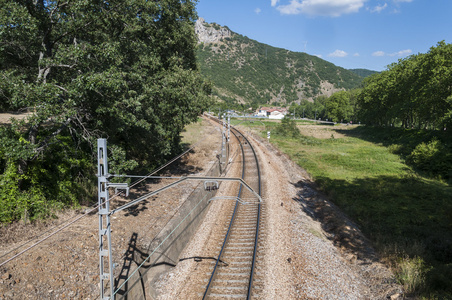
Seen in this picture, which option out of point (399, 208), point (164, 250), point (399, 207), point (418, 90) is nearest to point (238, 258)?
point (164, 250)

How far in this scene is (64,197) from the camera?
38.7 feet

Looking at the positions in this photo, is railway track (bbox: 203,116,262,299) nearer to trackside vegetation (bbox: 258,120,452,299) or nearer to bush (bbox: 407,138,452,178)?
trackside vegetation (bbox: 258,120,452,299)

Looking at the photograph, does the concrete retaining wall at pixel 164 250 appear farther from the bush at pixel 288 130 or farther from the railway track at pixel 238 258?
the bush at pixel 288 130

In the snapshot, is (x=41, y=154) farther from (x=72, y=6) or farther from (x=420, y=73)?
(x=420, y=73)

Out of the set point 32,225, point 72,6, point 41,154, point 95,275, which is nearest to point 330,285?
point 95,275

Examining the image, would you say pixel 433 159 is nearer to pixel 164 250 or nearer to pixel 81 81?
pixel 164 250

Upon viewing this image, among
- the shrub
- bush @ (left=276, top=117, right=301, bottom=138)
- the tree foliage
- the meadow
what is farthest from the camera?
bush @ (left=276, top=117, right=301, bottom=138)

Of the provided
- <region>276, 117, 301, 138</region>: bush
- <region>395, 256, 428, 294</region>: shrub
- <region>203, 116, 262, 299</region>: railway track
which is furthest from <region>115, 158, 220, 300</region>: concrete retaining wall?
<region>276, 117, 301, 138</region>: bush

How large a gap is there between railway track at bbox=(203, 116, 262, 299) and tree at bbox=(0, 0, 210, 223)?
5755 mm

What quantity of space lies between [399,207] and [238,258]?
1325 centimetres

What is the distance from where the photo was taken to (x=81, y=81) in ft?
31.7

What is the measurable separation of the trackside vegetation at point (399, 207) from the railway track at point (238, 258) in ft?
18.2

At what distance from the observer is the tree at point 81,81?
9352mm

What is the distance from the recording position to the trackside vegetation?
10.1m
